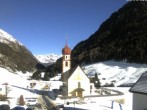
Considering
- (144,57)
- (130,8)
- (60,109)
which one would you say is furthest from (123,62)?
(60,109)

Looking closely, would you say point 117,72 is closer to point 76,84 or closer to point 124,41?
point 124,41

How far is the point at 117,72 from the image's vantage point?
132m

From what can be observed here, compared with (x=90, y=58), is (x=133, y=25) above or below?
above

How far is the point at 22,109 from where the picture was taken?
1598 inches

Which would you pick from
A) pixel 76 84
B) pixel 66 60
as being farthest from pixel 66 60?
pixel 76 84

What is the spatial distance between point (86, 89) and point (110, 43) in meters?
112

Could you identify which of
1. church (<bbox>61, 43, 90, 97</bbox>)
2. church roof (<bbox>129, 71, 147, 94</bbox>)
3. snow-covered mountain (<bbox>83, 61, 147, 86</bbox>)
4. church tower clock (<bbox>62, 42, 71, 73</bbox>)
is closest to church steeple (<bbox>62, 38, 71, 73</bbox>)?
church tower clock (<bbox>62, 42, 71, 73</bbox>)

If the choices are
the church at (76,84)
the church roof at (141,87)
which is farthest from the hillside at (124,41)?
the church roof at (141,87)

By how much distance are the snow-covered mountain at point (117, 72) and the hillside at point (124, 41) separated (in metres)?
5.94

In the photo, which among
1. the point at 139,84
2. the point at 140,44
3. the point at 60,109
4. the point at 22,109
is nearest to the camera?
the point at 139,84

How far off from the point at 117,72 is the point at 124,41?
3937cm

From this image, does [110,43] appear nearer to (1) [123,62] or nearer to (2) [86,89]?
(1) [123,62]

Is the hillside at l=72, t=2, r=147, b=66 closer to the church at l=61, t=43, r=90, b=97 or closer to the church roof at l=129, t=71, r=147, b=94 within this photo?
the church at l=61, t=43, r=90, b=97

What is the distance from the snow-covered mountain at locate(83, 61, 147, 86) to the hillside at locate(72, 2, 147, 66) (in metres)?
5.94
